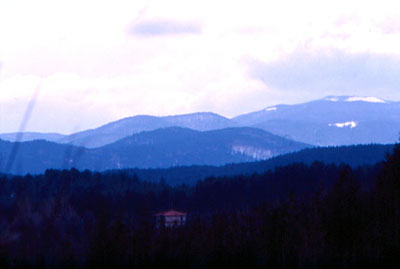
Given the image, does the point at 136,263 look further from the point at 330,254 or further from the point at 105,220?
the point at 330,254

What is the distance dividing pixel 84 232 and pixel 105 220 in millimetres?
1157

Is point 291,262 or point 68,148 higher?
point 68,148

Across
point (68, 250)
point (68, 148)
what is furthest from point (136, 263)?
point (68, 148)

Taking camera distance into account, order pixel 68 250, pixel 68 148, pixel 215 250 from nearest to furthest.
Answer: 1. pixel 68 148
2. pixel 68 250
3. pixel 215 250

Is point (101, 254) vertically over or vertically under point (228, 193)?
under

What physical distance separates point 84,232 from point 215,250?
527 cm

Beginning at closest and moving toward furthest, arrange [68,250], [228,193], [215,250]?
[68,250] < [215,250] < [228,193]

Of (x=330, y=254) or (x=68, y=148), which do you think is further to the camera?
(x=330, y=254)

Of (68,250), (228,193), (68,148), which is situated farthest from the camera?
(228,193)

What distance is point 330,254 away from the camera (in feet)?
104

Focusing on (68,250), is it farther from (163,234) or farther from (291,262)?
(291,262)

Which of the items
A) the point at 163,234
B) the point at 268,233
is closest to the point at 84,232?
the point at 163,234

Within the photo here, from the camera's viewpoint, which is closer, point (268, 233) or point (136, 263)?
point (136, 263)

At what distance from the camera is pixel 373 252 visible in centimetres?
3138
